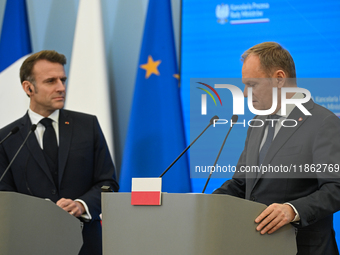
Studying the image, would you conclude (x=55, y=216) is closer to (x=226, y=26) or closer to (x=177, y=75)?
(x=177, y=75)

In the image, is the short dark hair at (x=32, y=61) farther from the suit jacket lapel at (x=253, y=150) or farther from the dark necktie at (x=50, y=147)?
the suit jacket lapel at (x=253, y=150)

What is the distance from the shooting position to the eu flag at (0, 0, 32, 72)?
425cm

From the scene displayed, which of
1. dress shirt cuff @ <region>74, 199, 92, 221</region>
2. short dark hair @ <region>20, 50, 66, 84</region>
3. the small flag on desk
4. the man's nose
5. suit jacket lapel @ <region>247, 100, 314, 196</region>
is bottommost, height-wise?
dress shirt cuff @ <region>74, 199, 92, 221</region>

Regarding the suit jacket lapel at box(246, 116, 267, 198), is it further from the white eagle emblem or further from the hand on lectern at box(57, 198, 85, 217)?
the white eagle emblem

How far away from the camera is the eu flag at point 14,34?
4.25 m

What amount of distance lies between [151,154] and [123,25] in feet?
4.77

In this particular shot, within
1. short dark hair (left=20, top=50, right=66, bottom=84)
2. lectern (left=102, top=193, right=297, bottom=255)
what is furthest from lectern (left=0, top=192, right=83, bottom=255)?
short dark hair (left=20, top=50, right=66, bottom=84)

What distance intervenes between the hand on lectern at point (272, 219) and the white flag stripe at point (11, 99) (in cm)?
303

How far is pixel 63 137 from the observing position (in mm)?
2779

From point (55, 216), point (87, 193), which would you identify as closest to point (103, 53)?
point (87, 193)

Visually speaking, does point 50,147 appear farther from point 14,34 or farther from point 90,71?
point 14,34

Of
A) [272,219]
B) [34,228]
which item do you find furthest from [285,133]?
[34,228]

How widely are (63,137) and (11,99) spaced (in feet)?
5.17

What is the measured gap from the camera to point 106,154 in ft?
9.45
